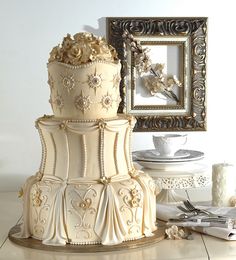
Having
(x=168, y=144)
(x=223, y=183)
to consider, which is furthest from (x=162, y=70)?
→ (x=223, y=183)

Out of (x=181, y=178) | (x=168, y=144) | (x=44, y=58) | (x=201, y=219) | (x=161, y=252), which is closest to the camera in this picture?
(x=161, y=252)

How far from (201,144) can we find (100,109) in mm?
801

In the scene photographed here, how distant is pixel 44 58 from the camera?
208 cm

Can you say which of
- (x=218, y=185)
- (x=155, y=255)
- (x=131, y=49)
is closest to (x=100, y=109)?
(x=155, y=255)

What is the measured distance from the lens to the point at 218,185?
5.78 ft

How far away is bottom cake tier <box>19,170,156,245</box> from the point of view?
4.61 feet

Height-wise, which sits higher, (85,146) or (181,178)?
(85,146)

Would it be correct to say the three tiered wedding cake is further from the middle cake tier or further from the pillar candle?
the pillar candle

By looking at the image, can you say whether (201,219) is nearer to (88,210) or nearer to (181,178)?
(181,178)

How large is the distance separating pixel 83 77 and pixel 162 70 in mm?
717

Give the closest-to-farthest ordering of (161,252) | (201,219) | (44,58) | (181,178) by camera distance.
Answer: (161,252) < (201,219) < (181,178) < (44,58)

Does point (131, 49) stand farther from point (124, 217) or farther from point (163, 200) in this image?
point (124, 217)

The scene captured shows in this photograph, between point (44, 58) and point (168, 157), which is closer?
point (168, 157)

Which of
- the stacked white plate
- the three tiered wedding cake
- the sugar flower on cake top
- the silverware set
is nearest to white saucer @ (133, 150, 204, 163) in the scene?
the stacked white plate
